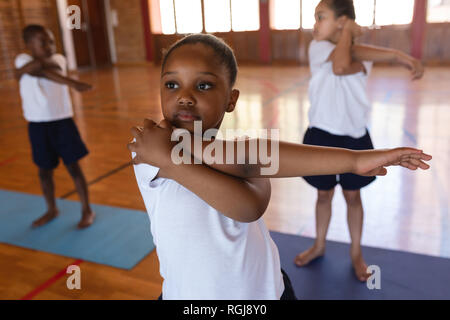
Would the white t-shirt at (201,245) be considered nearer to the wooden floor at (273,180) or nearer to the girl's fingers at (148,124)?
the girl's fingers at (148,124)

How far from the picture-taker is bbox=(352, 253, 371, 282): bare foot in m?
2.04

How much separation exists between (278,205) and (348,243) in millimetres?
733

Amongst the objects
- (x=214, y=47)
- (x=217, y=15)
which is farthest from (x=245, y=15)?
Answer: (x=214, y=47)

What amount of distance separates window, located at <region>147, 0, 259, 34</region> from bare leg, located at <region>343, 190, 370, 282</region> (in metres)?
10.5

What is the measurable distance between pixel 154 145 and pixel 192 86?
0.45 feet

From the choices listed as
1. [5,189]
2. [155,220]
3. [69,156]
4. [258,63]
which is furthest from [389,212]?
[258,63]

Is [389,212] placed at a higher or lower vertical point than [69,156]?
lower

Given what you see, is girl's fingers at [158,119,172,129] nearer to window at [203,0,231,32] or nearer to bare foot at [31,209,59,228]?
bare foot at [31,209,59,228]

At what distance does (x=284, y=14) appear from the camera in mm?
11406

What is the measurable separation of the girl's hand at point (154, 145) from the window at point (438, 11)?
11.1 metres

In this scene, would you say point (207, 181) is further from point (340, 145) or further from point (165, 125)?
point (340, 145)

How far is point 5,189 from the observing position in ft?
11.5
